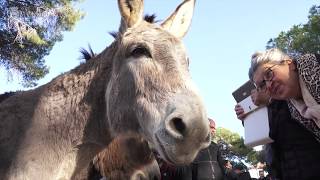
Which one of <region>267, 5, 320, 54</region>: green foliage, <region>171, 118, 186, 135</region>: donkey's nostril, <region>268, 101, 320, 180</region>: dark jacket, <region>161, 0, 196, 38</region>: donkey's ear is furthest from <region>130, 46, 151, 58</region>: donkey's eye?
<region>267, 5, 320, 54</region>: green foliage

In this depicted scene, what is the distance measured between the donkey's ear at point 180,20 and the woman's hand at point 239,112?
35.1 inches

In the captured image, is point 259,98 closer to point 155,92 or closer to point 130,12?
point 155,92

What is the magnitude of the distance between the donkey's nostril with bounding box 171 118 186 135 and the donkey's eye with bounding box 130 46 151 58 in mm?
752

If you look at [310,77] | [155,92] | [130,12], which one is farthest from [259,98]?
[130,12]

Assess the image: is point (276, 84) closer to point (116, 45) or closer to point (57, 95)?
point (116, 45)

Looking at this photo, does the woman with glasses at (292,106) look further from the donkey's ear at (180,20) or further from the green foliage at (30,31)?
the green foliage at (30,31)

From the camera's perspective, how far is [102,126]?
378 centimetres

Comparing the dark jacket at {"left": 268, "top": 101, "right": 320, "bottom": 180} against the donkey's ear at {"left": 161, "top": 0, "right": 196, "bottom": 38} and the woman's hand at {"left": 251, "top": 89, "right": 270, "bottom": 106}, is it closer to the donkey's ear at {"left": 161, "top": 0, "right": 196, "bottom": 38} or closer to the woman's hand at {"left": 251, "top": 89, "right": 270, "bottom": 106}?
the woman's hand at {"left": 251, "top": 89, "right": 270, "bottom": 106}

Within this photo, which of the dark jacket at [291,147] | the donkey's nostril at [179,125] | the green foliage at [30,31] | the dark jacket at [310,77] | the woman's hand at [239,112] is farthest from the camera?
the green foliage at [30,31]

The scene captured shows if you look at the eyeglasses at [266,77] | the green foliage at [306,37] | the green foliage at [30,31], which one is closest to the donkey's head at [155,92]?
the eyeglasses at [266,77]

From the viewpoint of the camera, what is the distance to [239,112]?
13.6ft

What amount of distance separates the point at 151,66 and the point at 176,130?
68cm

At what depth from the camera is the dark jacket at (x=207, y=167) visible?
5.05 m

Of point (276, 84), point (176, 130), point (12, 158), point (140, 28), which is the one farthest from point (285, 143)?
point (12, 158)
